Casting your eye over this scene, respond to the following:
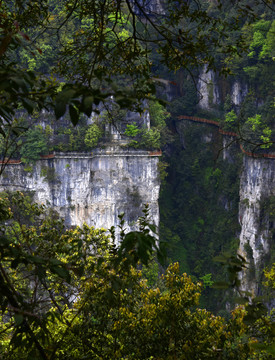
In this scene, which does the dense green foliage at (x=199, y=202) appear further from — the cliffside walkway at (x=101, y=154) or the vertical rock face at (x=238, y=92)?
the cliffside walkway at (x=101, y=154)

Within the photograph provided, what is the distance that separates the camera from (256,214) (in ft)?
56.5

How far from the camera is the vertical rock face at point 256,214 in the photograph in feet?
54.4

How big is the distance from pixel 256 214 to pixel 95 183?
23.6 feet

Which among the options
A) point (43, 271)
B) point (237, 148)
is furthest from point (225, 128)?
point (43, 271)

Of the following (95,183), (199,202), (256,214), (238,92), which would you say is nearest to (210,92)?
(238,92)

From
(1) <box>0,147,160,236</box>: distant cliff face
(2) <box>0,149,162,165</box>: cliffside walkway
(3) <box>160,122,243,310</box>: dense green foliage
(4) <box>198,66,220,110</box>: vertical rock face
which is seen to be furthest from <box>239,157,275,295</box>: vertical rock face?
(4) <box>198,66,220,110</box>: vertical rock face

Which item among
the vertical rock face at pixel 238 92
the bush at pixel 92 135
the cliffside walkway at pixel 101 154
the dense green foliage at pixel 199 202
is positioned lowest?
Answer: the dense green foliage at pixel 199 202

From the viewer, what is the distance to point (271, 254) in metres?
16.1

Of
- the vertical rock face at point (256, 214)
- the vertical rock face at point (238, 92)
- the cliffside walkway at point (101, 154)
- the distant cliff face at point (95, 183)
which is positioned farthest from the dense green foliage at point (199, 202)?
the cliffside walkway at point (101, 154)

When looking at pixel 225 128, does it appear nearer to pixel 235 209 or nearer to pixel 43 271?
pixel 235 209

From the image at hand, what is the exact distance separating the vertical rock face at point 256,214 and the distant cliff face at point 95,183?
4.11m

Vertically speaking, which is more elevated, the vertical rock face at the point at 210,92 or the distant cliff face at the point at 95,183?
the vertical rock face at the point at 210,92

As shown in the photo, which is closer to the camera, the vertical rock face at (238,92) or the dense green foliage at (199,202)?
the vertical rock face at (238,92)

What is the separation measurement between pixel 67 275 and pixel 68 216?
1656 cm
